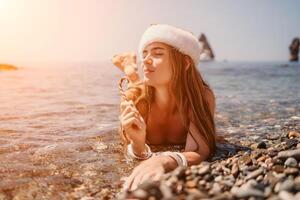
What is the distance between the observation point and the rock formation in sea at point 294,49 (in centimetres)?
15000

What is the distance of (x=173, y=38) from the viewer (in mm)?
6500

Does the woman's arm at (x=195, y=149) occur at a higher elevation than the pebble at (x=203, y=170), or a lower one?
lower

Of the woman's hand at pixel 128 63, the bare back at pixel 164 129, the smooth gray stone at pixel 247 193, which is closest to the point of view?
the smooth gray stone at pixel 247 193

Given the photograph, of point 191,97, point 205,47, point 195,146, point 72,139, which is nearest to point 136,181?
point 195,146

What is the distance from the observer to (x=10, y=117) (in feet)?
36.6

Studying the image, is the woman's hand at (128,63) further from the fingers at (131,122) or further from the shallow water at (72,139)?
the fingers at (131,122)

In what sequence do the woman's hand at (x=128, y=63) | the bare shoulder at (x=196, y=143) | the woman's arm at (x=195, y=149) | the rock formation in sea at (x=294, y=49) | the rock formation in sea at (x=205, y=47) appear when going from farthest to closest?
the rock formation in sea at (x=205, y=47) < the rock formation in sea at (x=294, y=49) < the woman's hand at (x=128, y=63) < the bare shoulder at (x=196, y=143) < the woman's arm at (x=195, y=149)

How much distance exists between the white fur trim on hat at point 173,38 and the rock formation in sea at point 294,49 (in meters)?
155

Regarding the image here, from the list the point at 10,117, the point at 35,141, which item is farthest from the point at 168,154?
the point at 10,117

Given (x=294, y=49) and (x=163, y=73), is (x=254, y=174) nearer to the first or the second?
(x=163, y=73)

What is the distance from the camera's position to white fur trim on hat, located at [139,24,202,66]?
650 centimetres

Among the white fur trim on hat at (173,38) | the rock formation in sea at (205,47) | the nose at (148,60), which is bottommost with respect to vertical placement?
the rock formation in sea at (205,47)

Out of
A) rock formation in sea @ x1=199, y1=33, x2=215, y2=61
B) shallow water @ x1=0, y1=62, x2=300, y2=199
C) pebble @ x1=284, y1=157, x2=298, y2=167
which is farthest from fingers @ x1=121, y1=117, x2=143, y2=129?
rock formation in sea @ x1=199, y1=33, x2=215, y2=61

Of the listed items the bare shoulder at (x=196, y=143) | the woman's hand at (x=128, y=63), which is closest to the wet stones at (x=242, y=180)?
the bare shoulder at (x=196, y=143)
